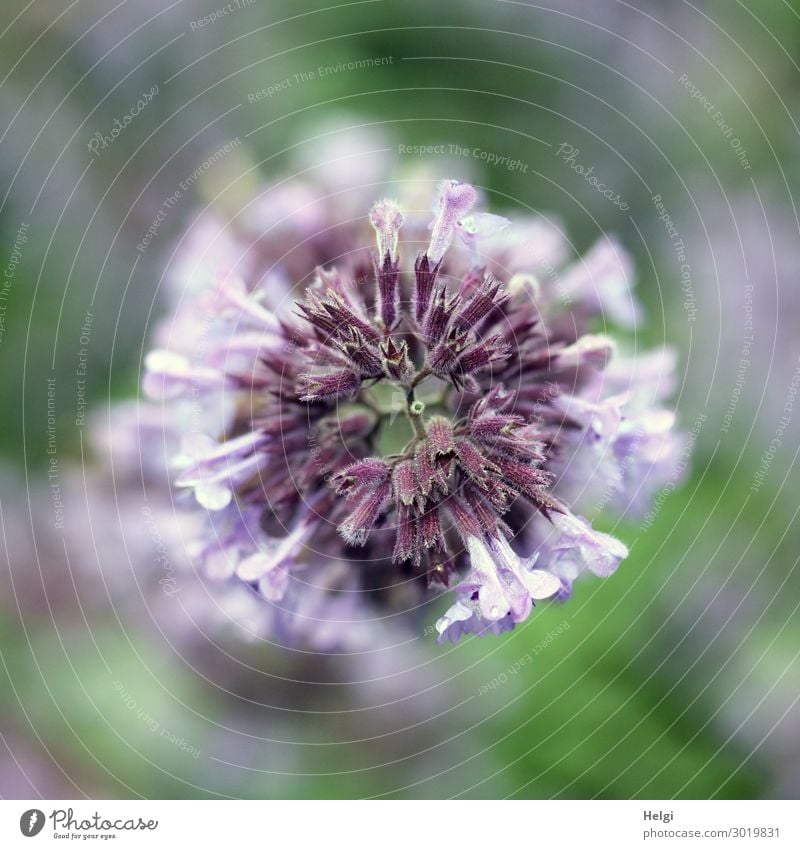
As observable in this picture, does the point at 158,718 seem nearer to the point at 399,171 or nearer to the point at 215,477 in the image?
the point at 215,477

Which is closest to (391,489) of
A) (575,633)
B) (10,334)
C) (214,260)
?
(214,260)
